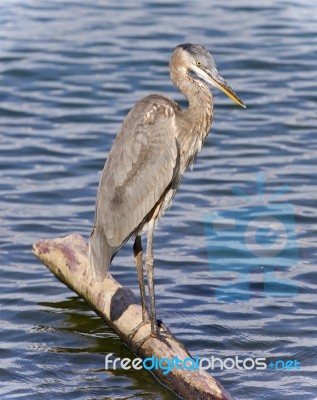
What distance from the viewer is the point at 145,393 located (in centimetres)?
718

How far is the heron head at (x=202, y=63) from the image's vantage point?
25.0 feet

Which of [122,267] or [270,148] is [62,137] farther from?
[122,267]

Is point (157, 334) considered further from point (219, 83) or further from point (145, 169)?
point (219, 83)

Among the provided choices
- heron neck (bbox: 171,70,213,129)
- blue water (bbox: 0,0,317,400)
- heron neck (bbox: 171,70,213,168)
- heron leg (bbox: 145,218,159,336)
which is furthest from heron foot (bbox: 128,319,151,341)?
heron neck (bbox: 171,70,213,129)

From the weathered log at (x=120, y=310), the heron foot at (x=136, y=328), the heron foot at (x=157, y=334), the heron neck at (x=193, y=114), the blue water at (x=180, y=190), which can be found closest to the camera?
the weathered log at (x=120, y=310)

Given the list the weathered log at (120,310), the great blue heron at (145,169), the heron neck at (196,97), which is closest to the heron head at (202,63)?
the great blue heron at (145,169)

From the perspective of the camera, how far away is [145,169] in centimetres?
757

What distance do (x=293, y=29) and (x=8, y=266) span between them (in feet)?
31.4

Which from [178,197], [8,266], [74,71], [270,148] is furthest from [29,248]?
[74,71]

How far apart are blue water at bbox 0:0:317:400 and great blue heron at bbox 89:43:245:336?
0.88 m

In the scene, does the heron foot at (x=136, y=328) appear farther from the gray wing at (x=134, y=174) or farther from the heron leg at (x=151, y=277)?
the gray wing at (x=134, y=174)

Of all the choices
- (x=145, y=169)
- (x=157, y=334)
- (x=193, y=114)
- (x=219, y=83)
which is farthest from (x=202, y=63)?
(x=157, y=334)

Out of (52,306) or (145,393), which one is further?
(52,306)

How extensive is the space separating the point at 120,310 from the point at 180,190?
398 centimetres
